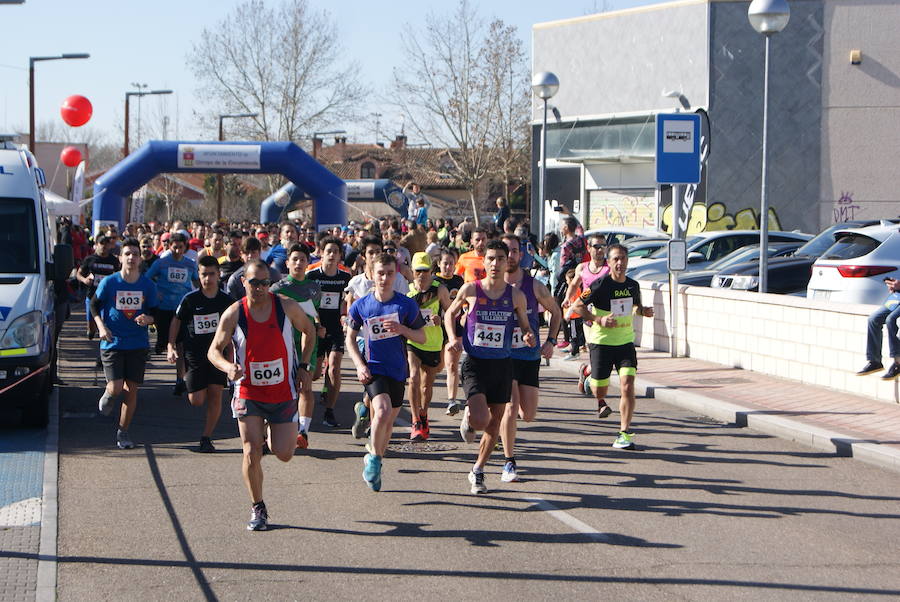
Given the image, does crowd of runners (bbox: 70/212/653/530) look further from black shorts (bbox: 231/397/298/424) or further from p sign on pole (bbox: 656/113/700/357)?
p sign on pole (bbox: 656/113/700/357)

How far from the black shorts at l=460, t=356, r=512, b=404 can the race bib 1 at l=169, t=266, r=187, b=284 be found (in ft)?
18.9

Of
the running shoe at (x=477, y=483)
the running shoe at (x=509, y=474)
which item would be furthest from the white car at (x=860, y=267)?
the running shoe at (x=477, y=483)

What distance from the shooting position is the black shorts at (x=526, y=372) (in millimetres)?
9023

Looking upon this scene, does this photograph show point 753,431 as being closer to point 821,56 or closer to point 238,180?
point 821,56

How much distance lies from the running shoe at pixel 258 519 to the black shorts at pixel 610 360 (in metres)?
3.86

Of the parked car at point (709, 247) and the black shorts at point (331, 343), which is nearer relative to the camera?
the black shorts at point (331, 343)

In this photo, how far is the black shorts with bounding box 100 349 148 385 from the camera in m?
9.98

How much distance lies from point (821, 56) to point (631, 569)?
2663 centimetres

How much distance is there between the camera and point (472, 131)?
4009 cm

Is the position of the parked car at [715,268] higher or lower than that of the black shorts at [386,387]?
higher

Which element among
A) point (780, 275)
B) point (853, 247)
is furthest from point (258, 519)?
point (780, 275)

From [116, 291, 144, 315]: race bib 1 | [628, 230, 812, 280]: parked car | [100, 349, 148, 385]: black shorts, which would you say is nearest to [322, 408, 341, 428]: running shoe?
[100, 349, 148, 385]: black shorts

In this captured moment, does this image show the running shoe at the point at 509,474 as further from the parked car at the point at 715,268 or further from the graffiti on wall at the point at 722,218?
the graffiti on wall at the point at 722,218

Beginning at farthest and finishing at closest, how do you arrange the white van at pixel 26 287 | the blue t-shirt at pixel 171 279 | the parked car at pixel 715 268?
the parked car at pixel 715 268 < the blue t-shirt at pixel 171 279 < the white van at pixel 26 287
